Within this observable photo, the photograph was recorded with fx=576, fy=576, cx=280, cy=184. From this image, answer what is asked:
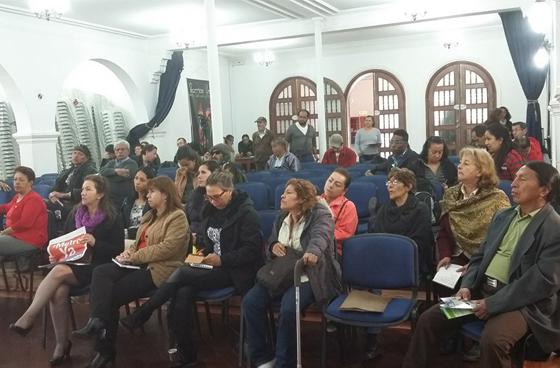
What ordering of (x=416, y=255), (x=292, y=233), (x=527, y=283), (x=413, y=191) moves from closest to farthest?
(x=527, y=283) < (x=416, y=255) < (x=292, y=233) < (x=413, y=191)

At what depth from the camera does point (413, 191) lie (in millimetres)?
3838

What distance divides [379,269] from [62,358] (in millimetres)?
2133

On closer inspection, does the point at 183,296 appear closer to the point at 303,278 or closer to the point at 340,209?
the point at 303,278

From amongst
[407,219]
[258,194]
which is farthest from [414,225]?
[258,194]

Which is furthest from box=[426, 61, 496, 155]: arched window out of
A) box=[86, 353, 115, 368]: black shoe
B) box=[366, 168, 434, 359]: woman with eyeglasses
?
box=[86, 353, 115, 368]: black shoe

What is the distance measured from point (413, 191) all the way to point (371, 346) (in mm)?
1048

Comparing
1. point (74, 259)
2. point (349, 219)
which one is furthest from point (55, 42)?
point (349, 219)

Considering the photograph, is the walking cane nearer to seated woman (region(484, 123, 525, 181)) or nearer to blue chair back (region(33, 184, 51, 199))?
seated woman (region(484, 123, 525, 181))

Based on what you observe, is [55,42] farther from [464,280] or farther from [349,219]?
[464,280]

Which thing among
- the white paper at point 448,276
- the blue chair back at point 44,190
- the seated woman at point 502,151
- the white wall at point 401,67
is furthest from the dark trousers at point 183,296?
the white wall at point 401,67

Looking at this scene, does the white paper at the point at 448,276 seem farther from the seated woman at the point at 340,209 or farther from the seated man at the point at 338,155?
the seated man at the point at 338,155

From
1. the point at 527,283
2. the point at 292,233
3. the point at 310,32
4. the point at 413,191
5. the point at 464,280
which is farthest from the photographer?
the point at 310,32

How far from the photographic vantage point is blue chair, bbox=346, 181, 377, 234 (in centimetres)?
534

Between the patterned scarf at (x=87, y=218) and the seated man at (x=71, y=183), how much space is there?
1889 mm
